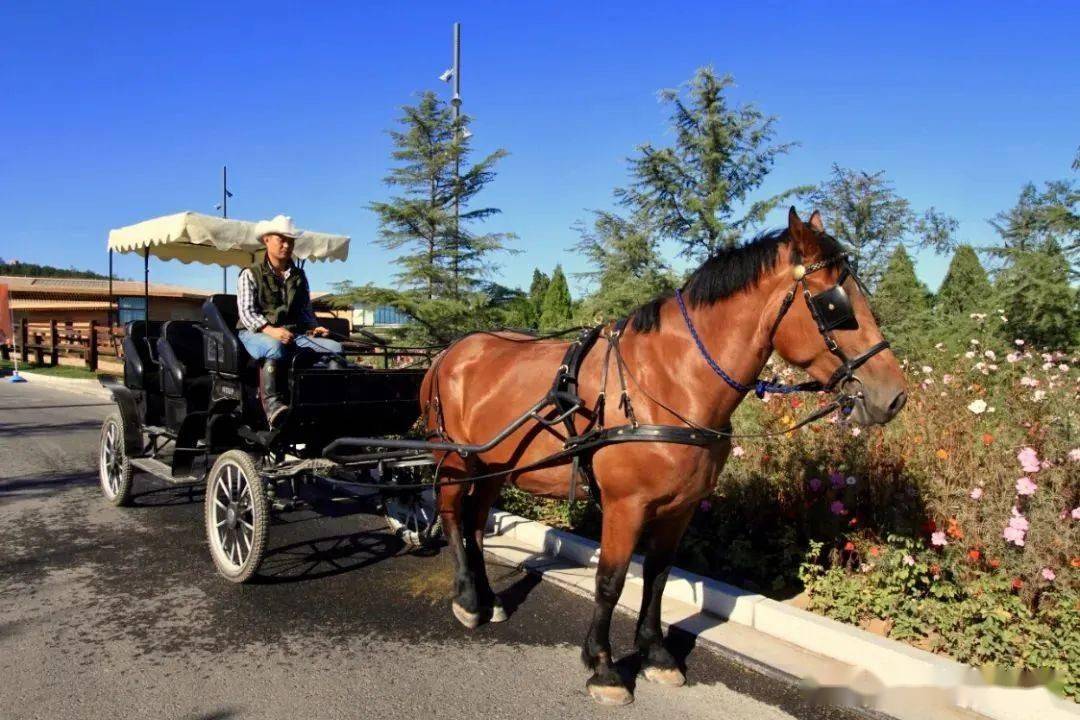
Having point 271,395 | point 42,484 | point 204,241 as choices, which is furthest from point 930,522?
point 42,484

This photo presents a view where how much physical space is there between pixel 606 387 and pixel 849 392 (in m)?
1.07

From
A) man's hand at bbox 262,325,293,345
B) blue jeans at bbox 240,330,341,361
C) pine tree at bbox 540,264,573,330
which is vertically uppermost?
pine tree at bbox 540,264,573,330

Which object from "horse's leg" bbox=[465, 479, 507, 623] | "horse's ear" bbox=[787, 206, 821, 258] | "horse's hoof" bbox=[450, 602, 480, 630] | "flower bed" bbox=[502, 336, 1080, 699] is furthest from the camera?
"horse's leg" bbox=[465, 479, 507, 623]

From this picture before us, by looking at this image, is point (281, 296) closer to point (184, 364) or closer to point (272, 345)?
point (272, 345)

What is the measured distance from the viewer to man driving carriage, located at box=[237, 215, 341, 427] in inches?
188

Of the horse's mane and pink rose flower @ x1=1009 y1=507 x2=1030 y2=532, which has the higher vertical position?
the horse's mane

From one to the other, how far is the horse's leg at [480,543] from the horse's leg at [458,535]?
0.17ft

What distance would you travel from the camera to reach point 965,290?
12164 millimetres

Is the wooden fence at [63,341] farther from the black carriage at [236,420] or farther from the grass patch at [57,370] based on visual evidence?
the black carriage at [236,420]

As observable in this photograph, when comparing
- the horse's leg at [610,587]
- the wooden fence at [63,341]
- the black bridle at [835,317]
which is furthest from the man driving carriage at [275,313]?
the wooden fence at [63,341]

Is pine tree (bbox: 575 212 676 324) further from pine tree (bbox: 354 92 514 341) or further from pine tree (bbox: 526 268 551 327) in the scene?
pine tree (bbox: 526 268 551 327)

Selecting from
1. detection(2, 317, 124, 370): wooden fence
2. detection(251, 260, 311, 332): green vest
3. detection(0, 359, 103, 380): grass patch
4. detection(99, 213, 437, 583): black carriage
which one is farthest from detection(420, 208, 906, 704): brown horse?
detection(2, 317, 124, 370): wooden fence

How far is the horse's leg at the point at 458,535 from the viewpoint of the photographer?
410 centimetres

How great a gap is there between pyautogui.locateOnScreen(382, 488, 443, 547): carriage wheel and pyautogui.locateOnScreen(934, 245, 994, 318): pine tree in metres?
6.53
